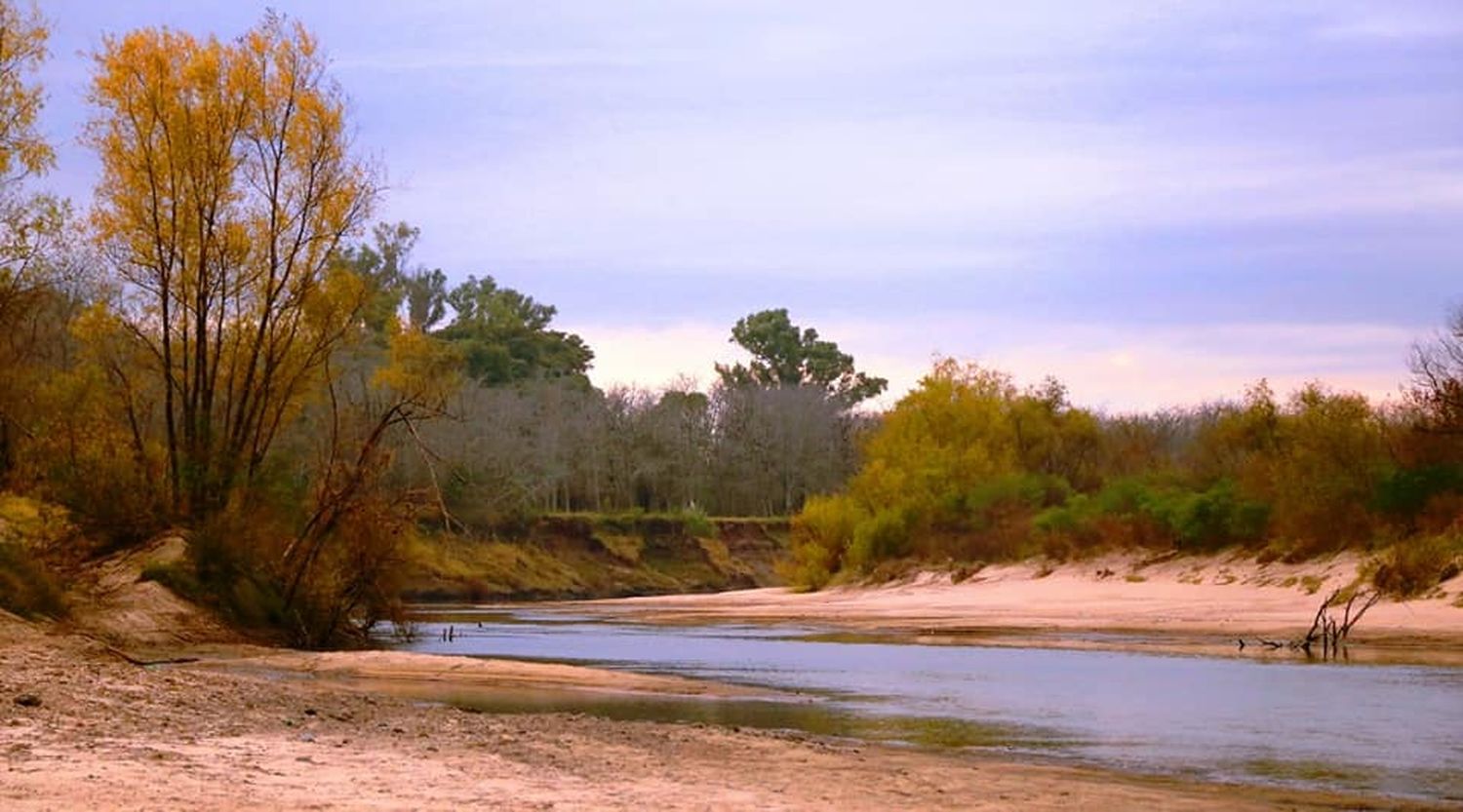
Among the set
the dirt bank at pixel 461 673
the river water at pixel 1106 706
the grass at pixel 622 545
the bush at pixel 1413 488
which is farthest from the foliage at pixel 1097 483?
the grass at pixel 622 545

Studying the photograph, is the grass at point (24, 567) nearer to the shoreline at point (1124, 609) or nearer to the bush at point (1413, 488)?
the shoreline at point (1124, 609)

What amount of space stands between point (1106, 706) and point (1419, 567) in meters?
16.0

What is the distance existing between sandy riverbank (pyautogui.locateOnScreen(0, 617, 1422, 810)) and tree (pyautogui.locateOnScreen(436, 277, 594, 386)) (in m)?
101

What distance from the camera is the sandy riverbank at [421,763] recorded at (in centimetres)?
1009

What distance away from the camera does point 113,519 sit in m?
28.9

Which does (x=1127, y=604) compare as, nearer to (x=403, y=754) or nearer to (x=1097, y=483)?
(x=1097, y=483)

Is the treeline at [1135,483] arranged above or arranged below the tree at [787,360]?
below

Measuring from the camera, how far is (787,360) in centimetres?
14238

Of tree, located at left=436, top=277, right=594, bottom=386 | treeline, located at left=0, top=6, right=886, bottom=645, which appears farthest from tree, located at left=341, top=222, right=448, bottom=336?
treeline, located at left=0, top=6, right=886, bottom=645

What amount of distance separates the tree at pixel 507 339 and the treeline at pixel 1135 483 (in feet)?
175

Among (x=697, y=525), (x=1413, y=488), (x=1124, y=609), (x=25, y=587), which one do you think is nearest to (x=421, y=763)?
(x=25, y=587)

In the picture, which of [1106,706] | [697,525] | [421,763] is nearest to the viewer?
[421,763]

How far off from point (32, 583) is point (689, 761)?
1424 cm

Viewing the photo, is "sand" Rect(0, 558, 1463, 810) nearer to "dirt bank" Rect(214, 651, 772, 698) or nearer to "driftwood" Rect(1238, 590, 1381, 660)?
"dirt bank" Rect(214, 651, 772, 698)
